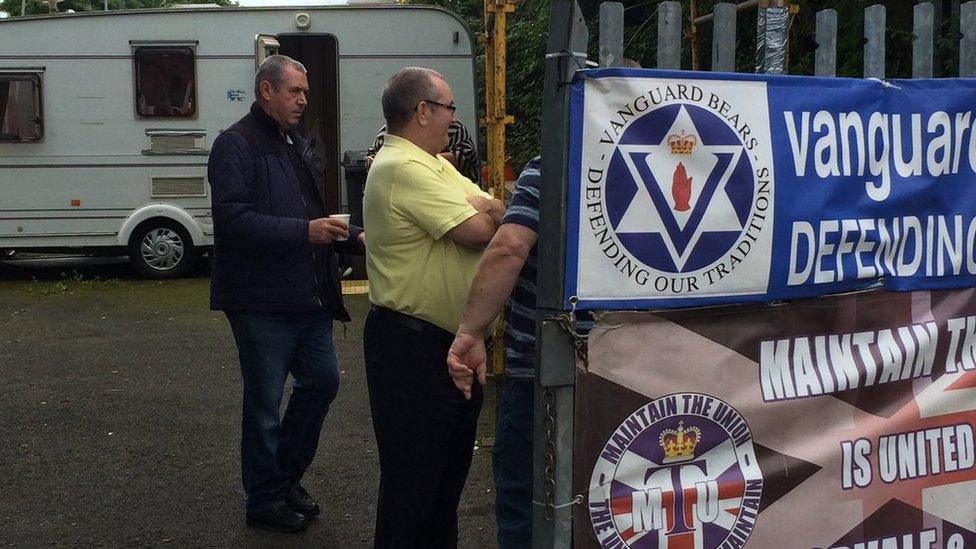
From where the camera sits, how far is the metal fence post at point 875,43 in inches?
133

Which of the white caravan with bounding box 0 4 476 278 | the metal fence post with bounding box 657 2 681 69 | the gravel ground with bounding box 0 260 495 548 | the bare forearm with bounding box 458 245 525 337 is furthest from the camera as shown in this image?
the white caravan with bounding box 0 4 476 278

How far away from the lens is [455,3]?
20766 mm

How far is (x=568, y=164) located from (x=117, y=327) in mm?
8152

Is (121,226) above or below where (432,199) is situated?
below

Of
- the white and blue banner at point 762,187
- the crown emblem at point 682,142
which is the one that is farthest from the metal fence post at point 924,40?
the crown emblem at point 682,142

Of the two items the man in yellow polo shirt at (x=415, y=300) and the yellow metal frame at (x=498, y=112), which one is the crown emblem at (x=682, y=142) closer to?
the man in yellow polo shirt at (x=415, y=300)

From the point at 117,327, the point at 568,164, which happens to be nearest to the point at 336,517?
the point at 568,164

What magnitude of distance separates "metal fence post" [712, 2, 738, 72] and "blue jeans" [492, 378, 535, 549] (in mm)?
1082

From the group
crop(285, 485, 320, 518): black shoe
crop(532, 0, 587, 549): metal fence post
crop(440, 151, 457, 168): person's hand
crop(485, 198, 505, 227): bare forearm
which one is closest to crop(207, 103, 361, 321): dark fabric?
crop(285, 485, 320, 518): black shoe

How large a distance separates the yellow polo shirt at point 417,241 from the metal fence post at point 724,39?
93cm

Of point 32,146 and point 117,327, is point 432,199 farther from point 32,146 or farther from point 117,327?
point 32,146

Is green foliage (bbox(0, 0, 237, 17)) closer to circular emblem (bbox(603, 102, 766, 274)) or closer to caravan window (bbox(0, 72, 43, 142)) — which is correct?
caravan window (bbox(0, 72, 43, 142))

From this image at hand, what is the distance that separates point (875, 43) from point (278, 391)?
277 centimetres

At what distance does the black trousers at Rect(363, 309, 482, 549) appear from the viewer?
379 cm
